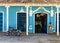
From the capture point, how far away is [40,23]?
26844mm

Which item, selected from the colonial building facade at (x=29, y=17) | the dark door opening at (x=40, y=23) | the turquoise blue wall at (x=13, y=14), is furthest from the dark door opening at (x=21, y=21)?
the dark door opening at (x=40, y=23)

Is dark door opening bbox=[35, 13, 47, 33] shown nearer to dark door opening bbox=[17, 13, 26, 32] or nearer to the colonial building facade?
the colonial building facade

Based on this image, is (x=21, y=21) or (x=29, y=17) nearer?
(x=29, y=17)

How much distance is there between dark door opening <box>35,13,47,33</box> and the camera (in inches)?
1043

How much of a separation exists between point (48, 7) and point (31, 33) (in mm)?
3482

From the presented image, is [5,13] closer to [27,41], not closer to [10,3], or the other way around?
[10,3]

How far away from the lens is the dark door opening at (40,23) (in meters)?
26.5

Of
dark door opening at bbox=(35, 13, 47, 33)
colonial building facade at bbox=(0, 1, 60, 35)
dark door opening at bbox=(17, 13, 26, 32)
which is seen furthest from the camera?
dark door opening at bbox=(35, 13, 47, 33)

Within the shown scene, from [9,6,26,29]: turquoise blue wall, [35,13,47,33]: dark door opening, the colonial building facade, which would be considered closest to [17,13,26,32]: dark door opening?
the colonial building facade

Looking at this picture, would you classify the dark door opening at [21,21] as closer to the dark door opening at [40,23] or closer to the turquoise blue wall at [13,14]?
the turquoise blue wall at [13,14]

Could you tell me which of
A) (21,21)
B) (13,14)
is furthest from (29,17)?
(13,14)

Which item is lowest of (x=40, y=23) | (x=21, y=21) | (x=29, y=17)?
(x=40, y=23)

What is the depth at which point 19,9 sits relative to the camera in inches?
1033

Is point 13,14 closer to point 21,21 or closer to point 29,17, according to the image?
point 21,21
